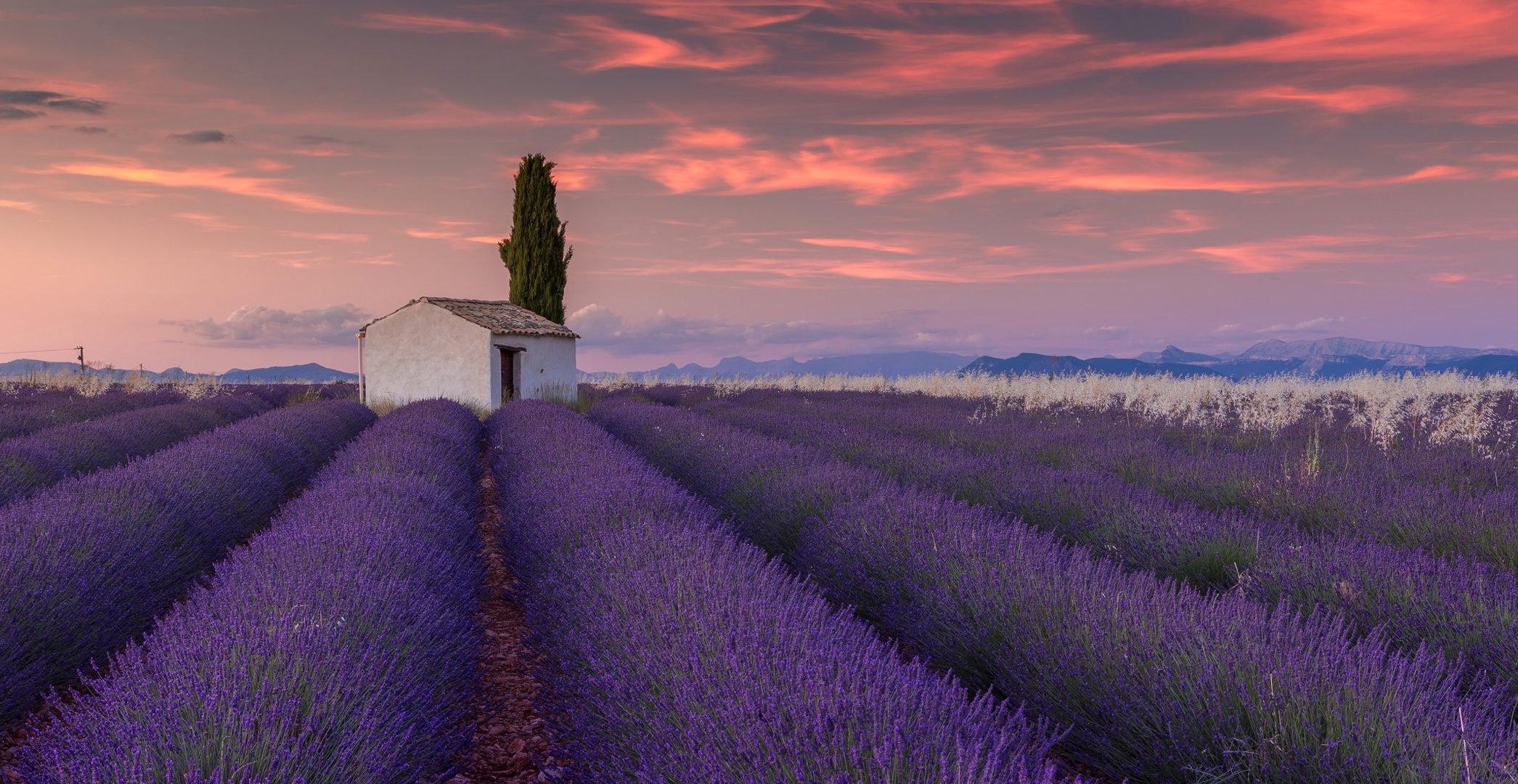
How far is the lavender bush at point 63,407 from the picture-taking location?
9.89 metres

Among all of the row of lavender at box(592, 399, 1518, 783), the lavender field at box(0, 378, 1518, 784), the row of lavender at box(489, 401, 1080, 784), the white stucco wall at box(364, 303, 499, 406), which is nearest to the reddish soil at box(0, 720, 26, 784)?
the lavender field at box(0, 378, 1518, 784)

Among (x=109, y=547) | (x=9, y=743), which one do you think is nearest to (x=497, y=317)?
(x=109, y=547)

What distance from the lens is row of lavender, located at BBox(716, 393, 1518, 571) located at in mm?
4387

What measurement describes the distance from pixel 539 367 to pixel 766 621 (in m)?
18.0

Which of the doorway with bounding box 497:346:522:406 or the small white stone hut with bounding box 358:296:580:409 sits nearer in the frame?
the small white stone hut with bounding box 358:296:580:409

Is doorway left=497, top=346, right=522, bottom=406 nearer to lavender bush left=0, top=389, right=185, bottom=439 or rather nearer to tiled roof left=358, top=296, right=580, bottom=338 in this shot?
tiled roof left=358, top=296, right=580, bottom=338

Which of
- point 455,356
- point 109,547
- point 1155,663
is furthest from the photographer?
point 455,356

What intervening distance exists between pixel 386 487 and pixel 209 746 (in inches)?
133

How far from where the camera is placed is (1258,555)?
3885 millimetres

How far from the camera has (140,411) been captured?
11.1 m

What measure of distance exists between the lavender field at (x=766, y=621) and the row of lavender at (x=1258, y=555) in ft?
0.07

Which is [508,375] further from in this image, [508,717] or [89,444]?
[508,717]

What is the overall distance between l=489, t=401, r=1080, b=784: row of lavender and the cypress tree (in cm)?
2314

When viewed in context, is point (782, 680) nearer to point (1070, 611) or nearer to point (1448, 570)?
point (1070, 611)
